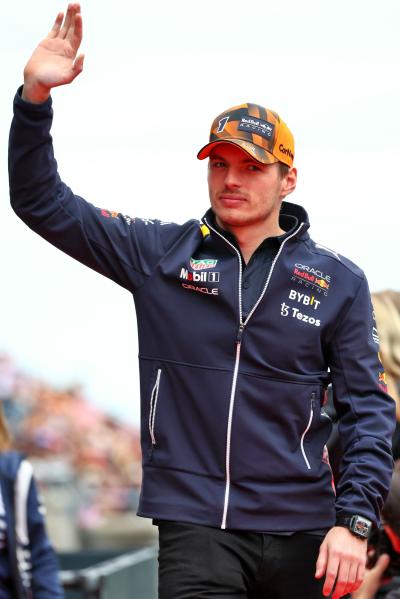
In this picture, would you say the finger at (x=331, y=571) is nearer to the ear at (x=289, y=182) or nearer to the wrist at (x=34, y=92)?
the ear at (x=289, y=182)

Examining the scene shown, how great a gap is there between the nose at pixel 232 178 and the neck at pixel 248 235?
16 centimetres

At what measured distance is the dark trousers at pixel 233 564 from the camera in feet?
15.8

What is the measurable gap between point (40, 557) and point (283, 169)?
1.93 metres

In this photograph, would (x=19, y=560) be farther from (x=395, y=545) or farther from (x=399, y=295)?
(x=399, y=295)

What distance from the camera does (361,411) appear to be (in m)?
5.08

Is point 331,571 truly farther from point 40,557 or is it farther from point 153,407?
point 40,557

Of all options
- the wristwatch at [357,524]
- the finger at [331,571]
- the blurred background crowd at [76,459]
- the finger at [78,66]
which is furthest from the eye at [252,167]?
the blurred background crowd at [76,459]

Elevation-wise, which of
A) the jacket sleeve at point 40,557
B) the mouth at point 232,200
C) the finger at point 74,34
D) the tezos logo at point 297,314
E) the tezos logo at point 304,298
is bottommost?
the jacket sleeve at point 40,557

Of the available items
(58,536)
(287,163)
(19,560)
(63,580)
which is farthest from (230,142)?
(58,536)

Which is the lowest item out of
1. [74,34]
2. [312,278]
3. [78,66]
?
[312,278]

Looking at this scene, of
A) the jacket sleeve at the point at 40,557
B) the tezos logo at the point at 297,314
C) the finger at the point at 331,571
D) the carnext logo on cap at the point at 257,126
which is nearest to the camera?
the finger at the point at 331,571

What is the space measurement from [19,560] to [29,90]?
196cm

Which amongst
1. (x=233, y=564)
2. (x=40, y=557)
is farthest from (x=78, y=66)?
(x=40, y=557)

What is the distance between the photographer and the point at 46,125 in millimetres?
4945
